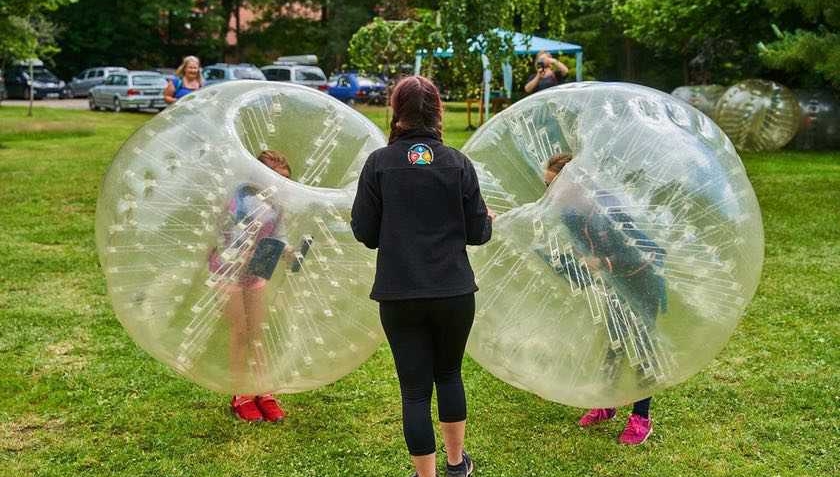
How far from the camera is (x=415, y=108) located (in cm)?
305

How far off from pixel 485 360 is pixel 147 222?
4.76 feet

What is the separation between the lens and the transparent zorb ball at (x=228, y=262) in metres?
3.46

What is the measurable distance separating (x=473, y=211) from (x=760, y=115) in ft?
41.5

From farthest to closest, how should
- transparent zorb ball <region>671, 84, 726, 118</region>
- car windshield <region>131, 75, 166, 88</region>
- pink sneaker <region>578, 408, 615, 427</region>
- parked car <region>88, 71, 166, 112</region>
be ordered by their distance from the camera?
car windshield <region>131, 75, 166, 88</region>
parked car <region>88, 71, 166, 112</region>
transparent zorb ball <region>671, 84, 726, 118</region>
pink sneaker <region>578, 408, 615, 427</region>

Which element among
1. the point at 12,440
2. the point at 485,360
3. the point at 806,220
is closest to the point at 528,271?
the point at 485,360

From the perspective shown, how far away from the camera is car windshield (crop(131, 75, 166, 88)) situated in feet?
84.8

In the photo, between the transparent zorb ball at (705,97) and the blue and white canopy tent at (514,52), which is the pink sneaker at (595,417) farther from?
the transparent zorb ball at (705,97)

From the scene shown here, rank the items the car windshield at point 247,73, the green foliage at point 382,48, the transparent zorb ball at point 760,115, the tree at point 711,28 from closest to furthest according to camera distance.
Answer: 1. the transparent zorb ball at point 760,115
2. the tree at point 711,28
3. the green foliage at point 382,48
4. the car windshield at point 247,73

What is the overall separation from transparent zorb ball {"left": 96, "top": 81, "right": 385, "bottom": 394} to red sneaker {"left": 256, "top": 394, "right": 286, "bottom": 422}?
0.45m

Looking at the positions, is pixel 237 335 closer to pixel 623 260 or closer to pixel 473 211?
pixel 473 211

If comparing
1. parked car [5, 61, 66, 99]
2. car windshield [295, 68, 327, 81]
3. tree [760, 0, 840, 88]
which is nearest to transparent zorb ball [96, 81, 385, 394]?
tree [760, 0, 840, 88]

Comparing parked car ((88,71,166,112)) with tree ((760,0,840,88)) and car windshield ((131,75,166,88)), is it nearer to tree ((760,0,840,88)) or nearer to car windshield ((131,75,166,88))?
car windshield ((131,75,166,88))

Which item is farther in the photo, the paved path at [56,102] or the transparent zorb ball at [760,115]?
the paved path at [56,102]

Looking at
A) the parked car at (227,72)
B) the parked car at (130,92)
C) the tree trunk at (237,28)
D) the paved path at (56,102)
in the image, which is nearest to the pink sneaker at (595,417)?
the parked car at (130,92)
